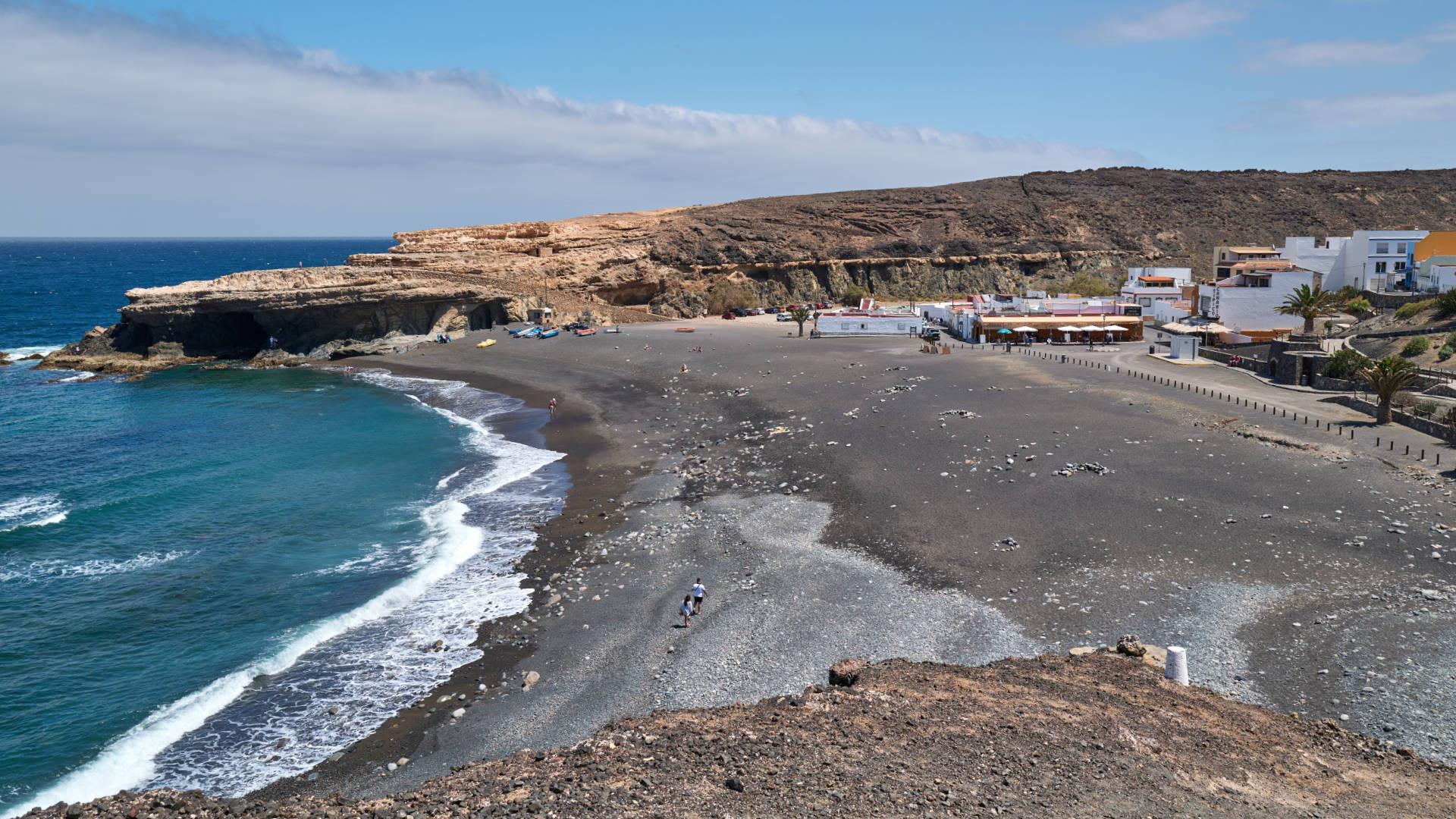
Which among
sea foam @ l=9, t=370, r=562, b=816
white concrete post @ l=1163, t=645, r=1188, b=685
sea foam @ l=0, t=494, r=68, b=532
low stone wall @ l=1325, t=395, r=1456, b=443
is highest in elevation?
low stone wall @ l=1325, t=395, r=1456, b=443

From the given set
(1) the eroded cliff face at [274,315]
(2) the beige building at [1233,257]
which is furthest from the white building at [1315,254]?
(1) the eroded cliff face at [274,315]

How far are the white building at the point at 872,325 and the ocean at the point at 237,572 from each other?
93.6 feet

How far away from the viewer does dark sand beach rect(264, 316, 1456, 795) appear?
15.9 m

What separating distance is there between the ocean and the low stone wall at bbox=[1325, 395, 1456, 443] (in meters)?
29.9

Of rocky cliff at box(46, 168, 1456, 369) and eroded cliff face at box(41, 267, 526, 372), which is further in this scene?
rocky cliff at box(46, 168, 1456, 369)

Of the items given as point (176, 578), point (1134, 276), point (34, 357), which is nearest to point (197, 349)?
point (34, 357)

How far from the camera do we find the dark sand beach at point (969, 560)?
15.9 meters

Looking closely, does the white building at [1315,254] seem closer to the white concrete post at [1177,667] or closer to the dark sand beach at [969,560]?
the dark sand beach at [969,560]

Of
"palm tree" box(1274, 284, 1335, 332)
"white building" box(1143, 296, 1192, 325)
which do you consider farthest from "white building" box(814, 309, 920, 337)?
"palm tree" box(1274, 284, 1335, 332)

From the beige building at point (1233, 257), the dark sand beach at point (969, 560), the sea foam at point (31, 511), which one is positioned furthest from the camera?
the beige building at point (1233, 257)

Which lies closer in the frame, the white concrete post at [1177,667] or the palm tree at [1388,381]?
the white concrete post at [1177,667]

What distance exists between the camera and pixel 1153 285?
74.4m

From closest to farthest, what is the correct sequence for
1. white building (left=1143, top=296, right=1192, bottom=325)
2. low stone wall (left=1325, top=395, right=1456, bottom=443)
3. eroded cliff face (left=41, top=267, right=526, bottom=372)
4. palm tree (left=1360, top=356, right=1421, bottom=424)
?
low stone wall (left=1325, top=395, right=1456, bottom=443) → palm tree (left=1360, top=356, right=1421, bottom=424) → eroded cliff face (left=41, top=267, right=526, bottom=372) → white building (left=1143, top=296, right=1192, bottom=325)

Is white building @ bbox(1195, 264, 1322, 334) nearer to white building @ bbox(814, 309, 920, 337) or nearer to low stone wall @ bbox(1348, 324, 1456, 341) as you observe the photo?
low stone wall @ bbox(1348, 324, 1456, 341)
